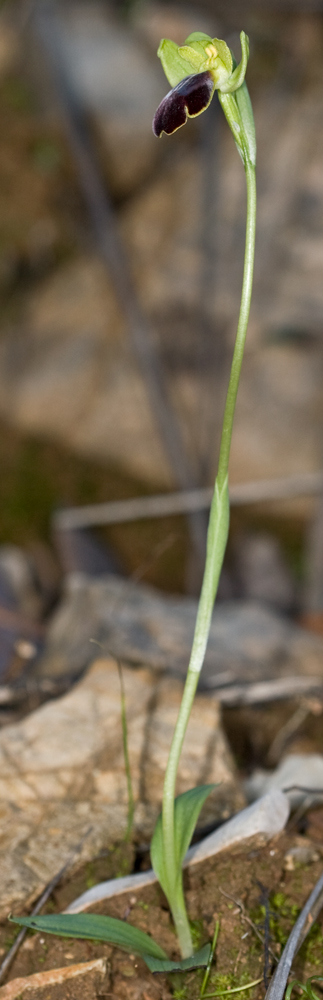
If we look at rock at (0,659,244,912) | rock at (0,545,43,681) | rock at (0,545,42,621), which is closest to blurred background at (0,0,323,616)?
rock at (0,545,42,621)

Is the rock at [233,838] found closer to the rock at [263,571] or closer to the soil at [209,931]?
the soil at [209,931]

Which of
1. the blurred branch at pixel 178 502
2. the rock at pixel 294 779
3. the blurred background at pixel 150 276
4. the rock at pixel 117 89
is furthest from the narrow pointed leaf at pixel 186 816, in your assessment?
the rock at pixel 117 89

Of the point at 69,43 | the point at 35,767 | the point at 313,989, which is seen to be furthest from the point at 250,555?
the point at 69,43

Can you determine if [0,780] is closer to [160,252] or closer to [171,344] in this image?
[171,344]

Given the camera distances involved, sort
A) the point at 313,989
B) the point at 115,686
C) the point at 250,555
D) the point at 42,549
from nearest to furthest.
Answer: the point at 313,989 → the point at 115,686 → the point at 42,549 → the point at 250,555

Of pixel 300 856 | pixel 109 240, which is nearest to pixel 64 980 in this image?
pixel 300 856

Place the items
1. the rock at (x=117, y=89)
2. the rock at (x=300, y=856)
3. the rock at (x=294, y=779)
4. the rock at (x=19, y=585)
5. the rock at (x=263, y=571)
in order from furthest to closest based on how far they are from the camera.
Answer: the rock at (x=117, y=89) < the rock at (x=263, y=571) < the rock at (x=19, y=585) < the rock at (x=294, y=779) < the rock at (x=300, y=856)
